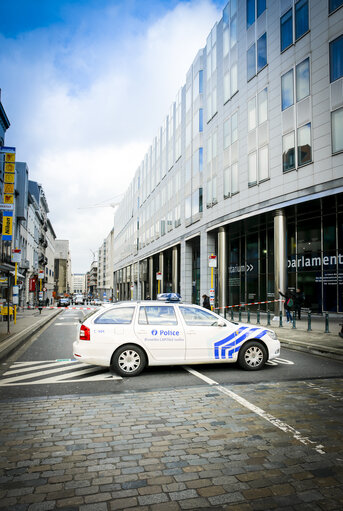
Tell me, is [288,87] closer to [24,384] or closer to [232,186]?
[232,186]

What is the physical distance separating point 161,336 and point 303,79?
17.7 m

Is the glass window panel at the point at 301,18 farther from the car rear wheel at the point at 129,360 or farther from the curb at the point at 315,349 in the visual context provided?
the car rear wheel at the point at 129,360

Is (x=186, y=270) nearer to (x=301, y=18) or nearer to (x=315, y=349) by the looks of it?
(x=301, y=18)

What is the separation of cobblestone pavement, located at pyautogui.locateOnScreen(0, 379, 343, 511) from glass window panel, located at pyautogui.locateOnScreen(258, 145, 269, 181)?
17689 millimetres

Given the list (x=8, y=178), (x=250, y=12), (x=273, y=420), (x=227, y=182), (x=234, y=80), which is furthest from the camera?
(x=227, y=182)

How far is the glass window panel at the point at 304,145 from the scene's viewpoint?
18567 mm

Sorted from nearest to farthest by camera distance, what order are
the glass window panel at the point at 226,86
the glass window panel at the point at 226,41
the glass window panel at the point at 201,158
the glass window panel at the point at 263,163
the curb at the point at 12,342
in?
the curb at the point at 12,342, the glass window panel at the point at 263,163, the glass window panel at the point at 226,86, the glass window panel at the point at 226,41, the glass window panel at the point at 201,158

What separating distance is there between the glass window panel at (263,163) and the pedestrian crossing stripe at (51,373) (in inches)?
672

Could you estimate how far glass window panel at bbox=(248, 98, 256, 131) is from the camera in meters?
23.0

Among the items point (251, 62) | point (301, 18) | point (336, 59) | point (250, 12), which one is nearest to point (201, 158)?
point (251, 62)

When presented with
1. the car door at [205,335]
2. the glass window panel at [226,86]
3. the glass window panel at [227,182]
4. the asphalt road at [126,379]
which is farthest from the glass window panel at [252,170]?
the car door at [205,335]

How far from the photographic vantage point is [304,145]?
18875mm

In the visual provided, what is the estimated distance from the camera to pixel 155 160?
50688mm

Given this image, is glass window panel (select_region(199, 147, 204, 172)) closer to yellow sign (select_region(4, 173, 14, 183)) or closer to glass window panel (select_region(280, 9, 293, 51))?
glass window panel (select_region(280, 9, 293, 51))
